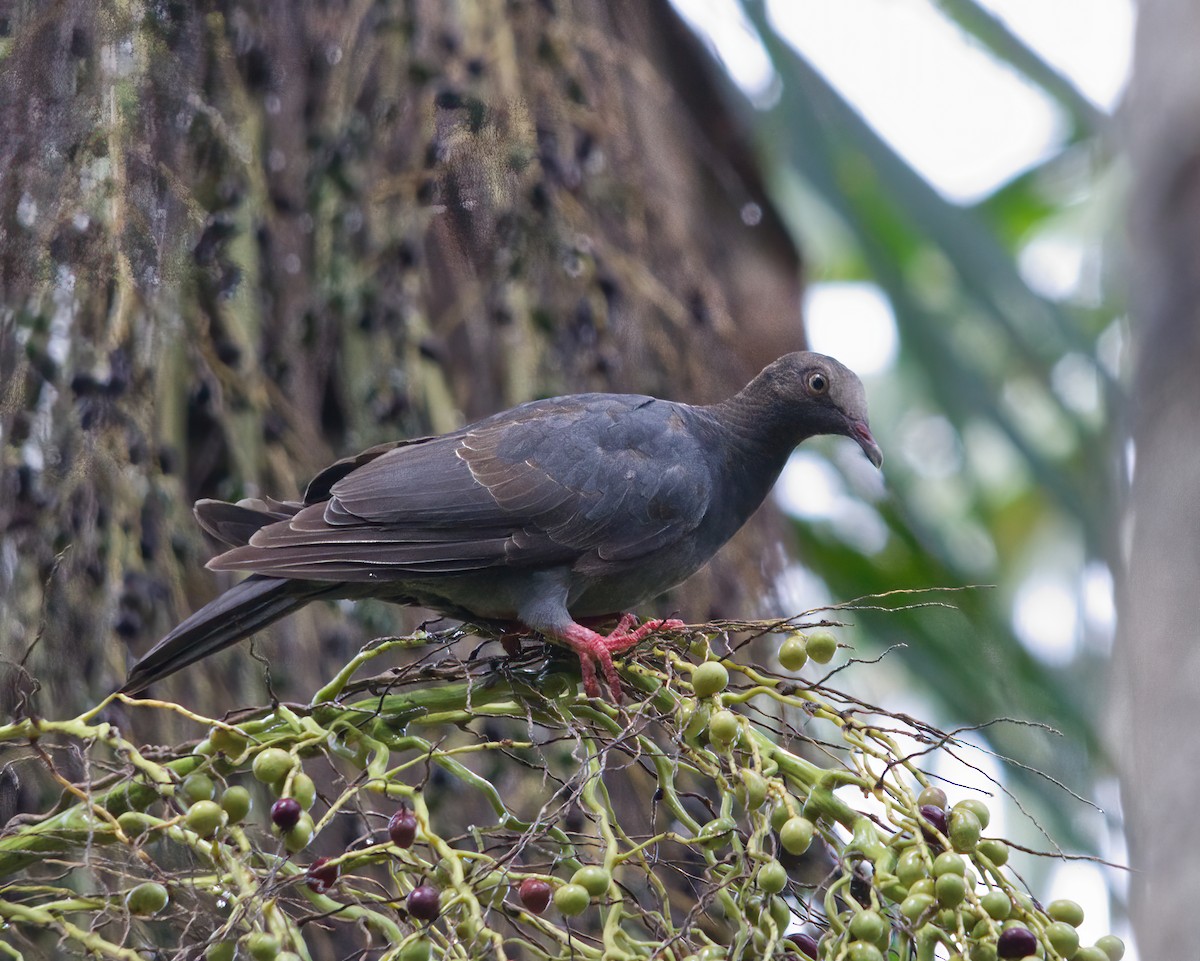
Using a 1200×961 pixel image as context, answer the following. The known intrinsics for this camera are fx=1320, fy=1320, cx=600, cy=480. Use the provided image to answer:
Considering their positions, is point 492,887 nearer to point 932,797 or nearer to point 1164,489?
point 932,797

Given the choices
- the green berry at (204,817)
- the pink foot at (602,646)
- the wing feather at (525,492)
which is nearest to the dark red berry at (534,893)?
the green berry at (204,817)

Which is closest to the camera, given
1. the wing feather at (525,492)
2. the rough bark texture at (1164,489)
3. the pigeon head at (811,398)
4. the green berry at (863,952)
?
the green berry at (863,952)

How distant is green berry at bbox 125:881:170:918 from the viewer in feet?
5.24

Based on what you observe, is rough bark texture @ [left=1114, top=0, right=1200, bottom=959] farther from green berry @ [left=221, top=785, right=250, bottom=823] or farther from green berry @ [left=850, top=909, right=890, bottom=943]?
green berry @ [left=221, top=785, right=250, bottom=823]

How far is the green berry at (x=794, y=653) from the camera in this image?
1.88 m

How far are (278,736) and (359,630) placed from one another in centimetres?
147

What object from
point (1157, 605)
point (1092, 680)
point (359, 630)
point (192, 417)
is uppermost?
point (192, 417)

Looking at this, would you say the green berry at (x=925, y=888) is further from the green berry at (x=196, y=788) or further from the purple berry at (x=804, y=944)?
Result: the green berry at (x=196, y=788)

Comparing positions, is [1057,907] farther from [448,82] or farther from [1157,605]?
[448,82]

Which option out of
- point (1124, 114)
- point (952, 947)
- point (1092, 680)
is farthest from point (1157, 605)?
point (952, 947)

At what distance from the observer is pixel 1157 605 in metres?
2.91

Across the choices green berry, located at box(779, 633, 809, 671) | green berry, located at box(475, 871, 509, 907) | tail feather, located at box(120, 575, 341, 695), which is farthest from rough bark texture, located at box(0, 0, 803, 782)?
green berry, located at box(779, 633, 809, 671)

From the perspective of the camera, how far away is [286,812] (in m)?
1.60

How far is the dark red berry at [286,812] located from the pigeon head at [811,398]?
198 cm
